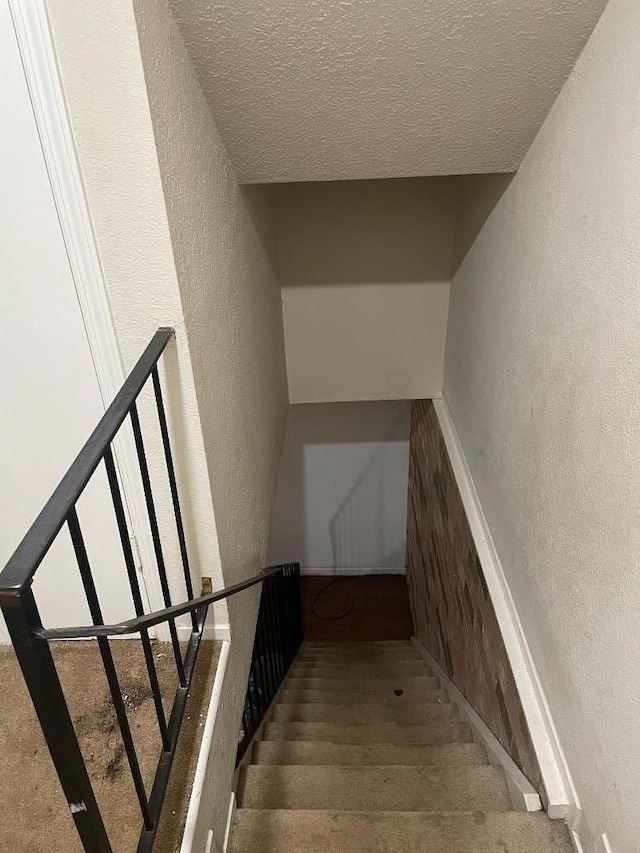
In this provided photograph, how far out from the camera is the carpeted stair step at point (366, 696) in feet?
10.2

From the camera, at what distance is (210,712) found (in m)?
1.41

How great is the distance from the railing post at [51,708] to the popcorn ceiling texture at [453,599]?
4.05 ft

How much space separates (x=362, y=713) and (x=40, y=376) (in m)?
2.52

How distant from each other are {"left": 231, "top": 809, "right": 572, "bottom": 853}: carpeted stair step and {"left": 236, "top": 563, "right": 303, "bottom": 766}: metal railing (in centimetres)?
57

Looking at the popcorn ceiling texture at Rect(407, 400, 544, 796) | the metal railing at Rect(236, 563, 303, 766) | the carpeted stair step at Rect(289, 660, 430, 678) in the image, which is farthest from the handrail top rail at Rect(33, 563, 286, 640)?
the carpeted stair step at Rect(289, 660, 430, 678)

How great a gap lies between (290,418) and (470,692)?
2.46 meters

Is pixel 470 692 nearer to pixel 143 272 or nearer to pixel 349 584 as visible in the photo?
pixel 143 272

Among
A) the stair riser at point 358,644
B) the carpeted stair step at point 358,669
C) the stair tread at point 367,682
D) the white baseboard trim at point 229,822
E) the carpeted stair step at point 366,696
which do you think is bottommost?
the stair riser at point 358,644

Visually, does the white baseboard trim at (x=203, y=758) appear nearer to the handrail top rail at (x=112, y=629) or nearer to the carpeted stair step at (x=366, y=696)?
the handrail top rail at (x=112, y=629)

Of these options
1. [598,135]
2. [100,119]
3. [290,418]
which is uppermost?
[100,119]

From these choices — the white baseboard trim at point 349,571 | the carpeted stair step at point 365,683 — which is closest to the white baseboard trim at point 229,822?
the carpeted stair step at point 365,683

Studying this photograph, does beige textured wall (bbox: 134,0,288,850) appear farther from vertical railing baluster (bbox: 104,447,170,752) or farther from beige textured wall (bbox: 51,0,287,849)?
vertical railing baluster (bbox: 104,447,170,752)

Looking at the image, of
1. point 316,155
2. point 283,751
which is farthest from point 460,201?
point 283,751

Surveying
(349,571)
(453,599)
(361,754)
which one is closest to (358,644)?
(349,571)
